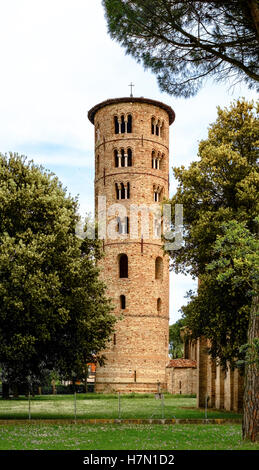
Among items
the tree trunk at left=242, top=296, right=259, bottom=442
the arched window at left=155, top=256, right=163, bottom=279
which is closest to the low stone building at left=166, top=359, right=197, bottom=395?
the arched window at left=155, top=256, right=163, bottom=279

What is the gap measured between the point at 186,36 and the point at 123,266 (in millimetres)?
45861

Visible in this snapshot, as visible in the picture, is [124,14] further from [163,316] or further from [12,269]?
[163,316]

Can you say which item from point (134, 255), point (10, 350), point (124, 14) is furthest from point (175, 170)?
point (134, 255)

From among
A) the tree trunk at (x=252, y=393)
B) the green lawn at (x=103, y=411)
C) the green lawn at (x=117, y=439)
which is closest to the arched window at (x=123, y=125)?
the green lawn at (x=103, y=411)

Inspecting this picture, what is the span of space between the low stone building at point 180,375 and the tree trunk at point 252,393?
4318cm

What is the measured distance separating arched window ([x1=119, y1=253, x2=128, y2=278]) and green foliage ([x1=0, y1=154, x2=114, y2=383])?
3292 cm

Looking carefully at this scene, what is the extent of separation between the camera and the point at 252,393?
16734 millimetres

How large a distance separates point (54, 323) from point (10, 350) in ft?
6.31

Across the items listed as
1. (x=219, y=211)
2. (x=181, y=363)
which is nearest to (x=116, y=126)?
(x=181, y=363)

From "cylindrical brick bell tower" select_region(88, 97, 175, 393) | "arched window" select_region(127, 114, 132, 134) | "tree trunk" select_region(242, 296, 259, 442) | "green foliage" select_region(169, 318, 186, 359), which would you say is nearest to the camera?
"tree trunk" select_region(242, 296, 259, 442)

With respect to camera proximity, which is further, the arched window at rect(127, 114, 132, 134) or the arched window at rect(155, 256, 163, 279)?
the arched window at rect(127, 114, 132, 134)

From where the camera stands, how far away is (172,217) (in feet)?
96.2

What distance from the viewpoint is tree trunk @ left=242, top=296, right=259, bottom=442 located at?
1644 cm

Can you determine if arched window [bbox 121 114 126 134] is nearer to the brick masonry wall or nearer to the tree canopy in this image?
the brick masonry wall
